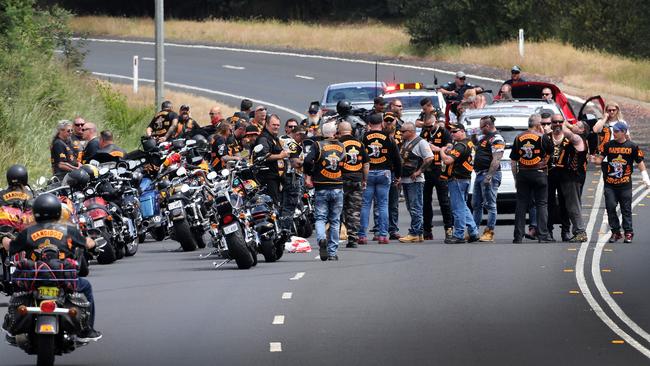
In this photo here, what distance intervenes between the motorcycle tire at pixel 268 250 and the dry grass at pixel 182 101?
20.7m

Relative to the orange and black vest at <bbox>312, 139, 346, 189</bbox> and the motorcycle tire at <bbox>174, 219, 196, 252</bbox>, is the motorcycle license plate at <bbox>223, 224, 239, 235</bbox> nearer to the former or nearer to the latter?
the orange and black vest at <bbox>312, 139, 346, 189</bbox>

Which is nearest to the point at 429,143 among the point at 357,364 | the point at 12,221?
the point at 12,221

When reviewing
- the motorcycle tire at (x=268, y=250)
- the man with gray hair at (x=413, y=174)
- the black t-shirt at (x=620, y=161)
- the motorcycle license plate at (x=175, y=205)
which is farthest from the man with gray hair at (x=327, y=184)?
the black t-shirt at (x=620, y=161)

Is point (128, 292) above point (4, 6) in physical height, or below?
below

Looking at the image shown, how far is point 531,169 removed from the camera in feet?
77.5

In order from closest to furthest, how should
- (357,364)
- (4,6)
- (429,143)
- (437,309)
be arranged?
(357,364) → (437,309) → (429,143) → (4,6)

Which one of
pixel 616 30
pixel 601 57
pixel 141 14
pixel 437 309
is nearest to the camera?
pixel 437 309

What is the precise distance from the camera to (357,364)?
45.0ft

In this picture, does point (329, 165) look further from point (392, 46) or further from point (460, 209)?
point (392, 46)

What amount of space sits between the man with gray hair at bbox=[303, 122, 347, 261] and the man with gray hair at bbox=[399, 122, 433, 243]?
97.3 inches

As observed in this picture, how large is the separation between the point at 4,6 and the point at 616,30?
39.3 meters

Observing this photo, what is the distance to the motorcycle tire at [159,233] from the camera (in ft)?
83.3

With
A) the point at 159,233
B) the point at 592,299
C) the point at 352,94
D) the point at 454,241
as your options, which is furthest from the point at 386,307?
the point at 352,94

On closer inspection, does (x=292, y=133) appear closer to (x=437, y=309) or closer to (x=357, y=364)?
(x=437, y=309)
